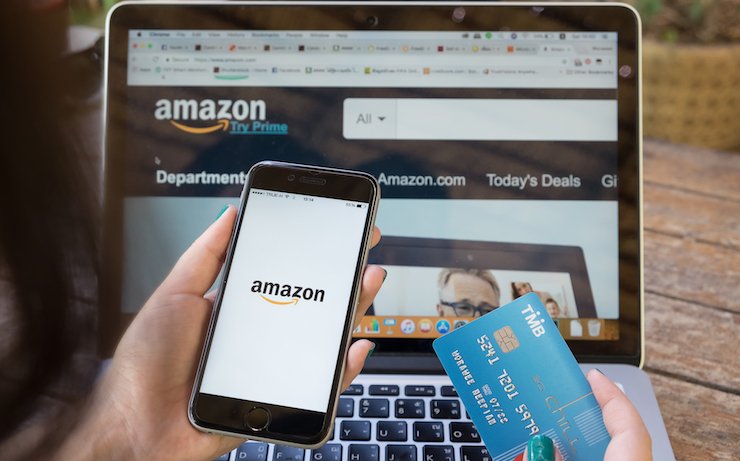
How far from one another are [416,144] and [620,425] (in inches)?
13.2

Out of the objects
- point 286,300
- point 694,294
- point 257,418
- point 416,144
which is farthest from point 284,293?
point 694,294

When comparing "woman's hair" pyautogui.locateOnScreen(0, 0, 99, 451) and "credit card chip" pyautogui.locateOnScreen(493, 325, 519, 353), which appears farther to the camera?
"credit card chip" pyautogui.locateOnScreen(493, 325, 519, 353)

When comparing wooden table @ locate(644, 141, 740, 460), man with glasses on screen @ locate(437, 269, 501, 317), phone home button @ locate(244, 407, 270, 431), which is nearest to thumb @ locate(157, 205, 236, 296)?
phone home button @ locate(244, 407, 270, 431)

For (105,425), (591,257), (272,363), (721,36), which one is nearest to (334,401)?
(272,363)

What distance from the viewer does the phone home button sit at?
0.52 meters

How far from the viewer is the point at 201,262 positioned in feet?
1.85

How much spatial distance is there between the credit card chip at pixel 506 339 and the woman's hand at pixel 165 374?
11cm

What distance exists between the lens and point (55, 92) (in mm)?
Result: 263

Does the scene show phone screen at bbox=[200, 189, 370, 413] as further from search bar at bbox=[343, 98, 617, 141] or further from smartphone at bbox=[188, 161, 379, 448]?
search bar at bbox=[343, 98, 617, 141]

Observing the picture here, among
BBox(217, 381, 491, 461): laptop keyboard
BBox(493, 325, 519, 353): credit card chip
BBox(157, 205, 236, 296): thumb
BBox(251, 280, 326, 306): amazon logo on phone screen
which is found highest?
BBox(157, 205, 236, 296): thumb

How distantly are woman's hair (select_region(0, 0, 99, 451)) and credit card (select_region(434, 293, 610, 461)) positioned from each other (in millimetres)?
335

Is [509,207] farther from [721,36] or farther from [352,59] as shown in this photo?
[721,36]

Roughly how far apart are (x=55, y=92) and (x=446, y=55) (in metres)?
0.46

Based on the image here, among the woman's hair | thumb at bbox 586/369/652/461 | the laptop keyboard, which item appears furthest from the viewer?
the laptop keyboard
